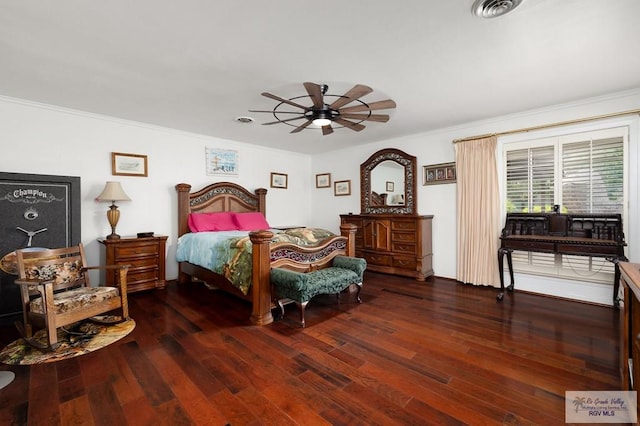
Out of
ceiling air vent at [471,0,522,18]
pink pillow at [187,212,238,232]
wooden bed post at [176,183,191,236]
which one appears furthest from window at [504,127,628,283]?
wooden bed post at [176,183,191,236]

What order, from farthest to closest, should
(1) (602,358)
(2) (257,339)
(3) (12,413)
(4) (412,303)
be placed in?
(4) (412,303) < (2) (257,339) < (1) (602,358) < (3) (12,413)

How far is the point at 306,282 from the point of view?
9.35 feet

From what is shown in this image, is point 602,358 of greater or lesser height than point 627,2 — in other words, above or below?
below

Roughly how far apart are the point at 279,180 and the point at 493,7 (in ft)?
16.4

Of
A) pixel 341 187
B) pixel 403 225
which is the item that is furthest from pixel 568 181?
pixel 341 187

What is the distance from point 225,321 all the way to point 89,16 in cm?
282

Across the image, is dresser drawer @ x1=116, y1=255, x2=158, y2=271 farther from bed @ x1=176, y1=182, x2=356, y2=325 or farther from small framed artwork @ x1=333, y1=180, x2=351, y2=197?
small framed artwork @ x1=333, y1=180, x2=351, y2=197

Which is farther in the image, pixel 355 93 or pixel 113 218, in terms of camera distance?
pixel 113 218

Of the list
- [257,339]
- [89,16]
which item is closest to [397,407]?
[257,339]

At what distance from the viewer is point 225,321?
3.00m

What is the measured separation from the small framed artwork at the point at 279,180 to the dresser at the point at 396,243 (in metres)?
1.97

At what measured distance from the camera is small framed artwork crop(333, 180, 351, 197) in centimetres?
610

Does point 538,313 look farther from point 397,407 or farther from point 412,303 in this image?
point 397,407

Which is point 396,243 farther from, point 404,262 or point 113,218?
point 113,218
